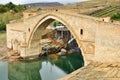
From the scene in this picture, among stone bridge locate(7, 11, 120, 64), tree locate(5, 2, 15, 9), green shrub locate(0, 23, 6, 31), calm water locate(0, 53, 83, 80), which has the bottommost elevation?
calm water locate(0, 53, 83, 80)

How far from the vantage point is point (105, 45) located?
20750 millimetres

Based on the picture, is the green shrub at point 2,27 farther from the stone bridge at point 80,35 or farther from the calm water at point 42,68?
the calm water at point 42,68

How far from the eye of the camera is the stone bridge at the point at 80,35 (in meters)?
20.3

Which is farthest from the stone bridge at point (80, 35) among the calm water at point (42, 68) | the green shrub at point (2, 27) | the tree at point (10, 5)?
the tree at point (10, 5)

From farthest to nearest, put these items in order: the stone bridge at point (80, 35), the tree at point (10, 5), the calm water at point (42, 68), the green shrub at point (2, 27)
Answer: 1. the tree at point (10, 5)
2. the green shrub at point (2, 27)
3. the calm water at point (42, 68)
4. the stone bridge at point (80, 35)

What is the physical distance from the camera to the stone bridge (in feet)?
66.5

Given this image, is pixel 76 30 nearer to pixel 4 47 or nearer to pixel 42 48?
pixel 42 48

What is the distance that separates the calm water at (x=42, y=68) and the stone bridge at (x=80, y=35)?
1537 millimetres

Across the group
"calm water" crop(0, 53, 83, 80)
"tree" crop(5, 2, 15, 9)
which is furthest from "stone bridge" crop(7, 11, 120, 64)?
"tree" crop(5, 2, 15, 9)

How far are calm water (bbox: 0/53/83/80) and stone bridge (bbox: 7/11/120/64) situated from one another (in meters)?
1.54

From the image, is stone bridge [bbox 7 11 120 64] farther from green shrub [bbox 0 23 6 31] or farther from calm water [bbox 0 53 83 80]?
green shrub [bbox 0 23 6 31]

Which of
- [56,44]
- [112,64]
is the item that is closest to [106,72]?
[112,64]

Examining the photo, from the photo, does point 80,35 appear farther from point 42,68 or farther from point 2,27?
point 2,27

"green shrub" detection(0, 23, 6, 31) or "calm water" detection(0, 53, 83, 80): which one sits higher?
"green shrub" detection(0, 23, 6, 31)
